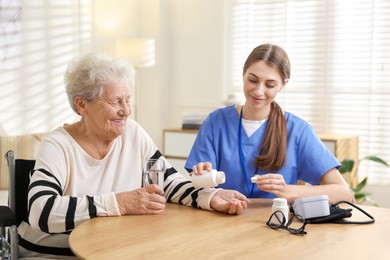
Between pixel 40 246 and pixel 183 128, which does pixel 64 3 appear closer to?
pixel 183 128

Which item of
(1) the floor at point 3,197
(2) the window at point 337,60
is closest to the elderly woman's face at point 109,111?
(1) the floor at point 3,197

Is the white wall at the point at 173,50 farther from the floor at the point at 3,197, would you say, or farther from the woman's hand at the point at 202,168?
the woman's hand at the point at 202,168

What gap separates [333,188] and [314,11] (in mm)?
2878

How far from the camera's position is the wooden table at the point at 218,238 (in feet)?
5.16

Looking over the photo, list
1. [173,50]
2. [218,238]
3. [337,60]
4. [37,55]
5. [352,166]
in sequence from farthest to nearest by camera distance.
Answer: [173,50], [37,55], [337,60], [352,166], [218,238]

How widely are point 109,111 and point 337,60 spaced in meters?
2.99

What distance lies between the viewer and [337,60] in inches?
186

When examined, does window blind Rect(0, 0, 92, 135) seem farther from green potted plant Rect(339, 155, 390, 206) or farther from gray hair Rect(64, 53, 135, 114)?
gray hair Rect(64, 53, 135, 114)

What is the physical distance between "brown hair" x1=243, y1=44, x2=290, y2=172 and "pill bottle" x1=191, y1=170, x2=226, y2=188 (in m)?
0.31

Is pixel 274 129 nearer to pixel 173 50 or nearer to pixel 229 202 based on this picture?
pixel 229 202

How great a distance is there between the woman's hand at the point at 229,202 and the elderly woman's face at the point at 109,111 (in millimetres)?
416

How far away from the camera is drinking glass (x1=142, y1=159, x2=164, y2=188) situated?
2006 millimetres

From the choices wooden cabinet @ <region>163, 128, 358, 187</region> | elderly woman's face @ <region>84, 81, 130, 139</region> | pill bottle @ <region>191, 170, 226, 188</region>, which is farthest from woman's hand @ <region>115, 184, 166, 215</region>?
wooden cabinet @ <region>163, 128, 358, 187</region>

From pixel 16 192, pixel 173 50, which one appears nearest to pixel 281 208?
pixel 16 192
